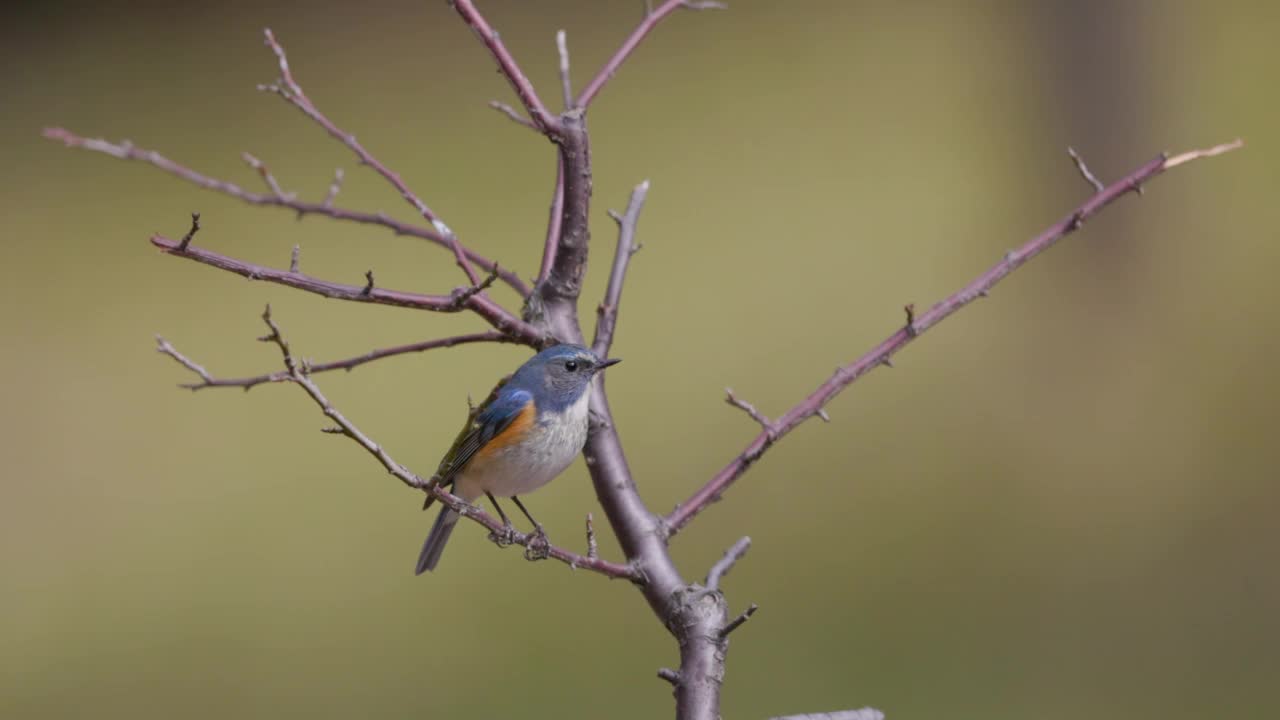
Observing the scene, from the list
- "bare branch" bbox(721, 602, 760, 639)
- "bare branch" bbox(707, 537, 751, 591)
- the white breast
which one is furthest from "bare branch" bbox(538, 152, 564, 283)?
"bare branch" bbox(721, 602, 760, 639)

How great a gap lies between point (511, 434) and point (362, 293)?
0.96 metres

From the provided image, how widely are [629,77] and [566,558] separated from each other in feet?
31.0

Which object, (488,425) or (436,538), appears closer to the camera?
(488,425)

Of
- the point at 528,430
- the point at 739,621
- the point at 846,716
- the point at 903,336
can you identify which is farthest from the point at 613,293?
the point at 846,716

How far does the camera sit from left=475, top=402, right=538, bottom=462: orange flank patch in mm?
2830

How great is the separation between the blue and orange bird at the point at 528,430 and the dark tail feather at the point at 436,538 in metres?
0.03

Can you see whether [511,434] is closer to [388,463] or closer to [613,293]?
[613,293]

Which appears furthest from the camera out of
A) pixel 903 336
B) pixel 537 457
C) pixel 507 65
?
pixel 537 457

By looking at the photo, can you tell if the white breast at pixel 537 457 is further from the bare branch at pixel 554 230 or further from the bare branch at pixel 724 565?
the bare branch at pixel 724 565

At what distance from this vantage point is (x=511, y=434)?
2906mm

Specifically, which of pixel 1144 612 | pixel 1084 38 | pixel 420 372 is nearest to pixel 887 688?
pixel 1144 612

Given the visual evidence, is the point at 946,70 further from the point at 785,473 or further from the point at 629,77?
the point at 785,473

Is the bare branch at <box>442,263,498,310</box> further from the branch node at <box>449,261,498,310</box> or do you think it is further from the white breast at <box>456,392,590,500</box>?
the white breast at <box>456,392,590,500</box>

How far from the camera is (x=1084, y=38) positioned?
9.00 m
